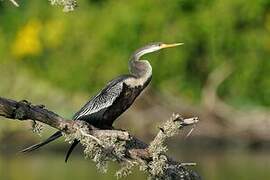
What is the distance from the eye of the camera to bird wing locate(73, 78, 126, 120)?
9.63m

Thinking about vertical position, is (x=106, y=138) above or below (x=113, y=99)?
above

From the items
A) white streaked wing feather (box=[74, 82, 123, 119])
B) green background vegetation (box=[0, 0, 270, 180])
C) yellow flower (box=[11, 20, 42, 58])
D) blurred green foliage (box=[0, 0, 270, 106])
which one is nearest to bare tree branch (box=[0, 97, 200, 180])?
white streaked wing feather (box=[74, 82, 123, 119])

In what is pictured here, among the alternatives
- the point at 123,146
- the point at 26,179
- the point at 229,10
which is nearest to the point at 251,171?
the point at 26,179

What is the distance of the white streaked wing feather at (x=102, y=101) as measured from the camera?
31.6ft

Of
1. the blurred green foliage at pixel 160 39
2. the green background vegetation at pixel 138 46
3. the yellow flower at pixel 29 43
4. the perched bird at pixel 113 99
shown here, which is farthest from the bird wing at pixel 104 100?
the yellow flower at pixel 29 43

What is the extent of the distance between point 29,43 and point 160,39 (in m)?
3.41

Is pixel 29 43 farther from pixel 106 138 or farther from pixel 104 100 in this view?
pixel 106 138

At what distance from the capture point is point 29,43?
27969 millimetres

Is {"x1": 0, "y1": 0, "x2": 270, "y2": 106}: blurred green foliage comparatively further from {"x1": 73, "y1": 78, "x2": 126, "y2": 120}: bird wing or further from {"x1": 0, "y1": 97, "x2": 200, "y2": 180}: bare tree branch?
{"x1": 0, "y1": 97, "x2": 200, "y2": 180}: bare tree branch

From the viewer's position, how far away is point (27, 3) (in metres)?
28.6

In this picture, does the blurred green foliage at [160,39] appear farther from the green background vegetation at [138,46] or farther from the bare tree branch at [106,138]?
the bare tree branch at [106,138]

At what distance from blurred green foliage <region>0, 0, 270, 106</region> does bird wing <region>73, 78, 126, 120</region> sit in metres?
16.1

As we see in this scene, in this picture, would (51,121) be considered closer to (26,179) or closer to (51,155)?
(26,179)

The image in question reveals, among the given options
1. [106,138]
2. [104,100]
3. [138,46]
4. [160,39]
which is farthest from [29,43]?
[106,138]
